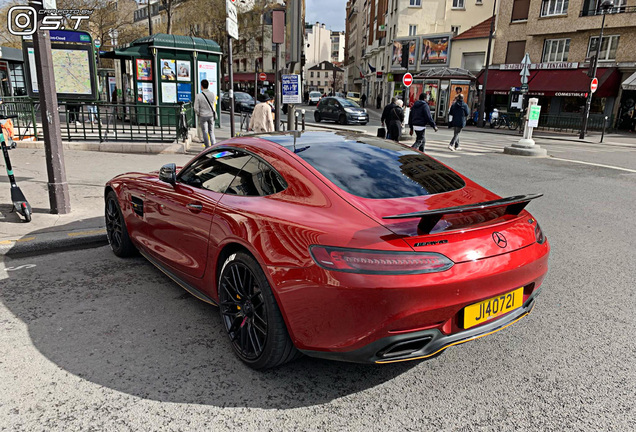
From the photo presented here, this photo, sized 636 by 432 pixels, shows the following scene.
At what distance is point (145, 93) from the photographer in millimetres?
16781

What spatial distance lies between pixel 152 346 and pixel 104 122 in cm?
1062

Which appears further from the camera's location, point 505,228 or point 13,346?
point 13,346

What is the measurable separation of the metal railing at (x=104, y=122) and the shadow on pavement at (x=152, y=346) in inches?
341

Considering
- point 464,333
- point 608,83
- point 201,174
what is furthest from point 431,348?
point 608,83

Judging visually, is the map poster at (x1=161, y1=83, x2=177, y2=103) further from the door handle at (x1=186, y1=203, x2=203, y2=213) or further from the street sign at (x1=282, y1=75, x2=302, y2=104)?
the door handle at (x1=186, y1=203, x2=203, y2=213)

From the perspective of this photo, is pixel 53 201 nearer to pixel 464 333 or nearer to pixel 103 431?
pixel 103 431

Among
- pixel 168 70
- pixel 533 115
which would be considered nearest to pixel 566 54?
pixel 533 115

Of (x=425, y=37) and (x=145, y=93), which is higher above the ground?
(x=425, y=37)

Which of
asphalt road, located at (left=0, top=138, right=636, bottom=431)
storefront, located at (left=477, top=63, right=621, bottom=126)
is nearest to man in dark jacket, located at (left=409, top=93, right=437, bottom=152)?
asphalt road, located at (left=0, top=138, right=636, bottom=431)

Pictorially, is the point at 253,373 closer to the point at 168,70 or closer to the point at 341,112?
the point at 168,70

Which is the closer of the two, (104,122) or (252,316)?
(252,316)

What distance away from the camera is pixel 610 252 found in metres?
5.38

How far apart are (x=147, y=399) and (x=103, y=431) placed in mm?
290

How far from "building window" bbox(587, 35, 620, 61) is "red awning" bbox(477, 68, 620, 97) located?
111 cm
